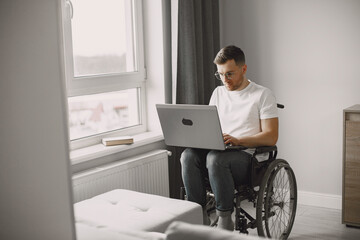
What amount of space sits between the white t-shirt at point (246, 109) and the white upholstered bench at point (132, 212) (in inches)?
23.5

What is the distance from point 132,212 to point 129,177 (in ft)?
2.28

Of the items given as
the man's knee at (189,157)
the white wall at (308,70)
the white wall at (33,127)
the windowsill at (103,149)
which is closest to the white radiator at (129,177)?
the windowsill at (103,149)

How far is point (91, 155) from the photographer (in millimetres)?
2752

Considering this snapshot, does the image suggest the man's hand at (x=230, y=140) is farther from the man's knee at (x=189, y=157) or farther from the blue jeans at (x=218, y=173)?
the man's knee at (x=189, y=157)

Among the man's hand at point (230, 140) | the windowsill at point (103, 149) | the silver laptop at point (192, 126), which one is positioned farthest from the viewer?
the windowsill at point (103, 149)

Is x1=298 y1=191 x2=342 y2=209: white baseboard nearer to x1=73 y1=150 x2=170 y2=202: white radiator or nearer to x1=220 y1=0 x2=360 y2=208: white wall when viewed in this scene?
x1=220 y1=0 x2=360 y2=208: white wall

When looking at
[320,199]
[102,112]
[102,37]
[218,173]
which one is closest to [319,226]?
[320,199]

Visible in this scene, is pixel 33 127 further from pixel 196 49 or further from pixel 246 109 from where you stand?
pixel 196 49

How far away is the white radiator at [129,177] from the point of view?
263cm

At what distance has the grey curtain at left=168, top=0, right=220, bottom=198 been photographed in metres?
3.33

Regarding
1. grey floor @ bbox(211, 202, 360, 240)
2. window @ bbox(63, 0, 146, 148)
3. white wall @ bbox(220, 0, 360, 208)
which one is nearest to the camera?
window @ bbox(63, 0, 146, 148)

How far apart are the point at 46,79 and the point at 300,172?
319cm

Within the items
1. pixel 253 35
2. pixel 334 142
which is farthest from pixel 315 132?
pixel 253 35

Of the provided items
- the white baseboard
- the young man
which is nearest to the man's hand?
the young man
